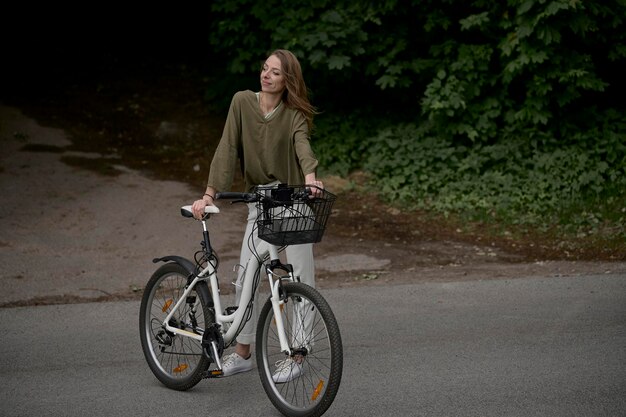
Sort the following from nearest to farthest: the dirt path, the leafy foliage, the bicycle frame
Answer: the bicycle frame → the dirt path → the leafy foliage

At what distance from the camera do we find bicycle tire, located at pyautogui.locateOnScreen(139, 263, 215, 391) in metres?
5.21

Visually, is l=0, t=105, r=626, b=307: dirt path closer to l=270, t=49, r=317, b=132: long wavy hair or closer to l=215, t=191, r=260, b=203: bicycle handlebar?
l=270, t=49, r=317, b=132: long wavy hair

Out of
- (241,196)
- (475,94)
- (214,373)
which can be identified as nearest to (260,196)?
(241,196)

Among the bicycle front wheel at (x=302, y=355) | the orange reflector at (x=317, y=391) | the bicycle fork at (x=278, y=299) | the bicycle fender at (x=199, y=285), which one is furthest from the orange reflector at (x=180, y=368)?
the orange reflector at (x=317, y=391)

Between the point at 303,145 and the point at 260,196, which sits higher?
the point at 303,145

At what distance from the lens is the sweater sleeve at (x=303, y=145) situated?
5039 mm

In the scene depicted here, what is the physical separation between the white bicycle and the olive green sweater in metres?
0.32

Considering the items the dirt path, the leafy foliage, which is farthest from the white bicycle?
the leafy foliage

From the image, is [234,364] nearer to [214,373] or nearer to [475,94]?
[214,373]

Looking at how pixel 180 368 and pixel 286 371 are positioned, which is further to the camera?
pixel 180 368

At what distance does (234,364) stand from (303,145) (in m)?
1.43

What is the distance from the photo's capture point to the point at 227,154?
17.2ft

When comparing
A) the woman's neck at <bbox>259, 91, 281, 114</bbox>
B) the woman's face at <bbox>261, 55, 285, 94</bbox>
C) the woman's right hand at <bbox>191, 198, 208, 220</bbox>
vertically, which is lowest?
the woman's right hand at <bbox>191, 198, 208, 220</bbox>

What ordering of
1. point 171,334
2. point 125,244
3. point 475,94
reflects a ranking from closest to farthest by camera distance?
1. point 171,334
2. point 125,244
3. point 475,94
